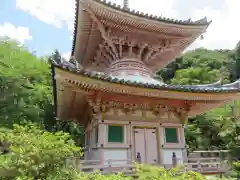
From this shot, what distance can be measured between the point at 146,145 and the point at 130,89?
2703 mm

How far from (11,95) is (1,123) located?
2.25 meters

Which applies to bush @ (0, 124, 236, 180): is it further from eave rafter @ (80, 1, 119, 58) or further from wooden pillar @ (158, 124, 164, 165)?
eave rafter @ (80, 1, 119, 58)

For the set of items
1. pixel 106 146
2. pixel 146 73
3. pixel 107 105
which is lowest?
pixel 106 146

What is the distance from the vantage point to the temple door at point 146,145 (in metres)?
9.69

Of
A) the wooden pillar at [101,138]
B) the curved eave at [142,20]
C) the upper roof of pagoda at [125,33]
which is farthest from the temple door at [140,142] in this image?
the curved eave at [142,20]

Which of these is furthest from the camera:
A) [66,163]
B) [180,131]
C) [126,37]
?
[126,37]

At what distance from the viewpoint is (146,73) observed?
11430 mm

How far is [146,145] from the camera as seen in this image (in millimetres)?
9844

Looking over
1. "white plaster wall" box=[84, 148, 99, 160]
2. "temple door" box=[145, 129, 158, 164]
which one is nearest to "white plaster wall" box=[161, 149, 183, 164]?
"temple door" box=[145, 129, 158, 164]

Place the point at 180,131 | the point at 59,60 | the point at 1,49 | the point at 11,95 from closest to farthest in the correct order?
1. the point at 59,60
2. the point at 180,131
3. the point at 11,95
4. the point at 1,49

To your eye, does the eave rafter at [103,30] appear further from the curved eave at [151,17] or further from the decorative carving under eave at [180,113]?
the decorative carving under eave at [180,113]

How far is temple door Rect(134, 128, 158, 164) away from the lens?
9.69 m

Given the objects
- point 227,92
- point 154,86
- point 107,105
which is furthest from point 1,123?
point 227,92

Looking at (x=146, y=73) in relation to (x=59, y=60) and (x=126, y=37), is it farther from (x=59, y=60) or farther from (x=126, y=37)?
(x=59, y=60)
